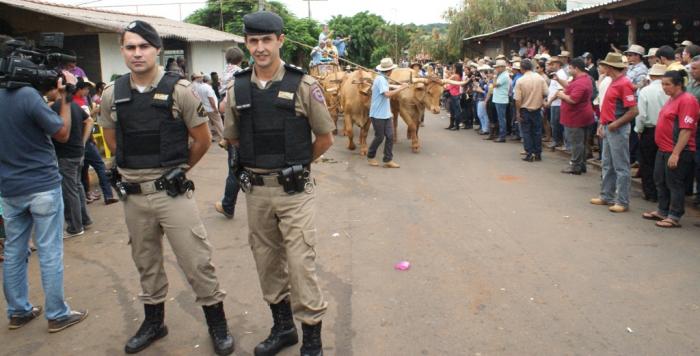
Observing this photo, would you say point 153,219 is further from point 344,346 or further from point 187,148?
point 344,346

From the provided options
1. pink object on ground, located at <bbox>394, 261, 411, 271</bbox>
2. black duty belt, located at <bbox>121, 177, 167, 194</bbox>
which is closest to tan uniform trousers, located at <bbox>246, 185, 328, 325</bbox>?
black duty belt, located at <bbox>121, 177, 167, 194</bbox>

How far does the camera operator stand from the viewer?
13.2ft

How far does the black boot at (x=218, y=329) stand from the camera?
3848mm

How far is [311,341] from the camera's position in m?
3.64

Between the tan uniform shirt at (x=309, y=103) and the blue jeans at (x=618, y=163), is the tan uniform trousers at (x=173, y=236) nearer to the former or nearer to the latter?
the tan uniform shirt at (x=309, y=103)

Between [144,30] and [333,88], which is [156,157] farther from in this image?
[333,88]

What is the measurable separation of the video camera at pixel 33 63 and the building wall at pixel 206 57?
1731 centimetres

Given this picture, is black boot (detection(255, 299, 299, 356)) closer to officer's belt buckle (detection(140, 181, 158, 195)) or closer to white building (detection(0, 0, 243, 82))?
officer's belt buckle (detection(140, 181, 158, 195))

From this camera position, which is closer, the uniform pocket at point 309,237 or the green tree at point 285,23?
the uniform pocket at point 309,237

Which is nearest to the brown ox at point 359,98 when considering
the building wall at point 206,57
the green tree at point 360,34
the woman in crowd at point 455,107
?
the woman in crowd at point 455,107

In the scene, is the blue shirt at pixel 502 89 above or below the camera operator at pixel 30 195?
above

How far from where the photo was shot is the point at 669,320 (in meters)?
4.22

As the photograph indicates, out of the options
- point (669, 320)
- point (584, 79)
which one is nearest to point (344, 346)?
point (669, 320)

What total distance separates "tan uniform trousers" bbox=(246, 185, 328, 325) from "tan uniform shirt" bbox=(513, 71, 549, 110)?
8227 millimetres
